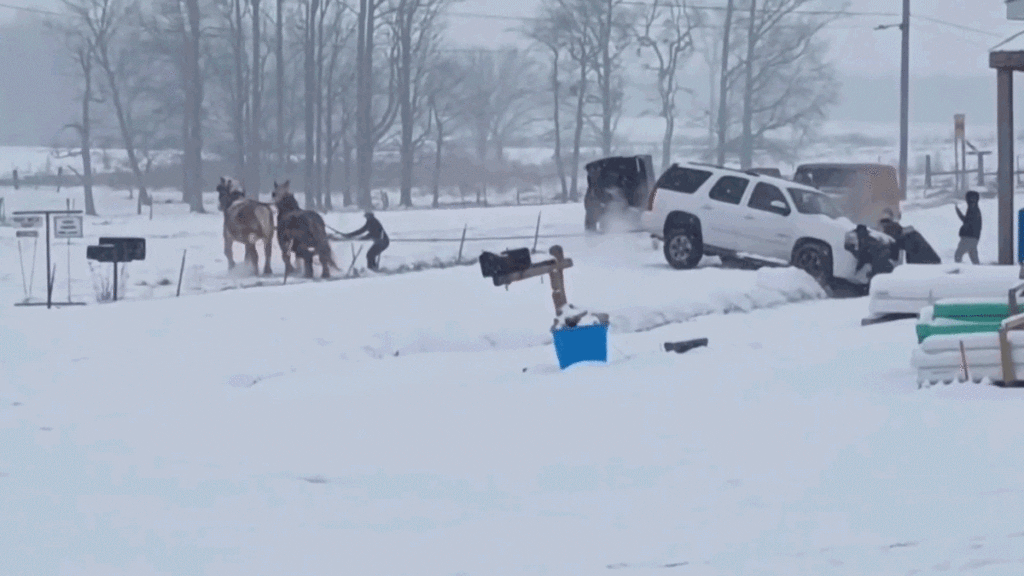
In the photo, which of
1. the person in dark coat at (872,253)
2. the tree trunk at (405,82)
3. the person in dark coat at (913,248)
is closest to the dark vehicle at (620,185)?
the person in dark coat at (913,248)

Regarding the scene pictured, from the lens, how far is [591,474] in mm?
10562

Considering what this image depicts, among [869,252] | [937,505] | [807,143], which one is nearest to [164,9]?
[807,143]

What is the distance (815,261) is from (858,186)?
8.92 meters

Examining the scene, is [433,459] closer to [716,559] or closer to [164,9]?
[716,559]

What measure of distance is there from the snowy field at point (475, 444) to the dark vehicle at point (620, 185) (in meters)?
14.5

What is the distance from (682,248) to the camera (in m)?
28.5

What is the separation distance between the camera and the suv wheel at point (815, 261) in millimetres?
27188

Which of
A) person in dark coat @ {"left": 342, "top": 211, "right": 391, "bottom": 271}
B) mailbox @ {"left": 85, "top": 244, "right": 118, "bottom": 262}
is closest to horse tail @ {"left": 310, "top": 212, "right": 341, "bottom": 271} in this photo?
person in dark coat @ {"left": 342, "top": 211, "right": 391, "bottom": 271}

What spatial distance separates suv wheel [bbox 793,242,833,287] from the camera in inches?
1070

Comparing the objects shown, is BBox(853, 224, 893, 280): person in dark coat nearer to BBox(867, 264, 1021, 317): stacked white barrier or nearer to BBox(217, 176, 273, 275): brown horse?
BBox(867, 264, 1021, 317): stacked white barrier

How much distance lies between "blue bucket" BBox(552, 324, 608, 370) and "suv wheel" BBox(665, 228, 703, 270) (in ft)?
42.7

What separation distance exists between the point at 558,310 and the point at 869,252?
39.7ft

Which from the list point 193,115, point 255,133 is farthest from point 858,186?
point 255,133

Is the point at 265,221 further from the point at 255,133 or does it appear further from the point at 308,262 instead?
the point at 255,133
